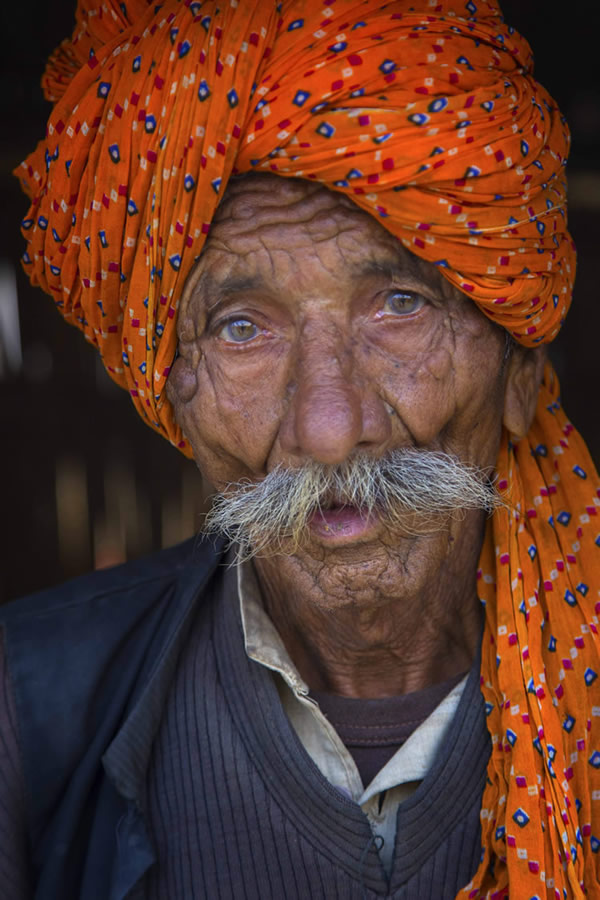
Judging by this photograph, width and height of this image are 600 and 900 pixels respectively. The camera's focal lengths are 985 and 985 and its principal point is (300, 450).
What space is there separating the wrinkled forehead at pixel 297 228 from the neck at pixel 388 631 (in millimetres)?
501

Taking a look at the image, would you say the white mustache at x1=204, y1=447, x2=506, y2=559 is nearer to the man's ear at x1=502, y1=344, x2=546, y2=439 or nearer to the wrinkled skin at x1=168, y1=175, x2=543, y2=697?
the wrinkled skin at x1=168, y1=175, x2=543, y2=697

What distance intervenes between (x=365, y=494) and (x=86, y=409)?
213 centimetres

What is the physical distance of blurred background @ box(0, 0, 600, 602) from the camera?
306cm

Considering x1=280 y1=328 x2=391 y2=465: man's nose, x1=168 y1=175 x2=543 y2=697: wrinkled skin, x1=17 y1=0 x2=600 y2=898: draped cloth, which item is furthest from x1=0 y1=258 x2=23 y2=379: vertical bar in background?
x1=280 y1=328 x2=391 y2=465: man's nose

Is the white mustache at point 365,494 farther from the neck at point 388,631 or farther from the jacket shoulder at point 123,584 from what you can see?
the jacket shoulder at point 123,584

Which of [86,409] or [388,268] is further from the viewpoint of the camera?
[86,409]

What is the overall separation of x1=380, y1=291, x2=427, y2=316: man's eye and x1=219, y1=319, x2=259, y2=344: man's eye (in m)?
0.22

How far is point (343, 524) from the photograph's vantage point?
62.9 inches

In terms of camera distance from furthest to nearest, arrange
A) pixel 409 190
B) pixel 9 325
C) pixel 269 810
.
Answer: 1. pixel 9 325
2. pixel 269 810
3. pixel 409 190

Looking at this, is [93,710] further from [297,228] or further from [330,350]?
[297,228]

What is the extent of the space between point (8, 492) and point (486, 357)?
225 centimetres

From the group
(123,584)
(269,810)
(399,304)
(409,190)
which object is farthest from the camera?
(123,584)

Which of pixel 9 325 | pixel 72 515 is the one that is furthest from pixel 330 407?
pixel 72 515

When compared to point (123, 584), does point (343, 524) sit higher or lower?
higher
